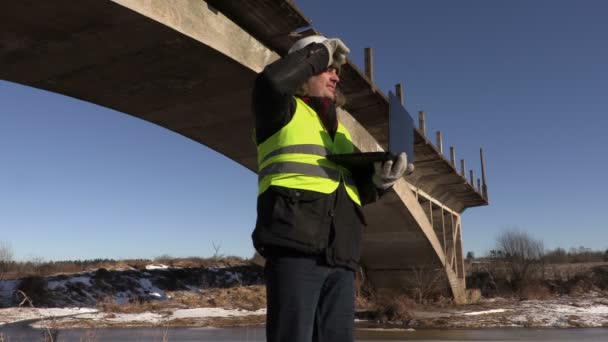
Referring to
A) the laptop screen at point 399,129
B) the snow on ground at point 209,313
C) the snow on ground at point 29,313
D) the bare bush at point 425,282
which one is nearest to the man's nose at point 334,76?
the laptop screen at point 399,129

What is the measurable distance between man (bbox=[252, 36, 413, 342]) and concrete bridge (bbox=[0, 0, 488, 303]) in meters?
3.54

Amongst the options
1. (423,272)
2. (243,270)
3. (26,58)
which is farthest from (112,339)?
(243,270)

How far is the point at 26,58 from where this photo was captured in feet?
19.6

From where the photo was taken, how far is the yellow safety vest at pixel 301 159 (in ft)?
6.26

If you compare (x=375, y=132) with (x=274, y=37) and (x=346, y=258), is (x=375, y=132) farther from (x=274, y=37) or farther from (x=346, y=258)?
(x=346, y=258)

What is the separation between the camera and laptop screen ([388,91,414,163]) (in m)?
2.19

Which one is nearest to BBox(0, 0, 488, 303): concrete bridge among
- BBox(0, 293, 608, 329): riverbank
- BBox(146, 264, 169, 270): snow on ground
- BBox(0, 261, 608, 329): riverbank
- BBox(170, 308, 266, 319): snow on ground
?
BBox(0, 261, 608, 329): riverbank

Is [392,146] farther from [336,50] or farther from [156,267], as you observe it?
A: [156,267]

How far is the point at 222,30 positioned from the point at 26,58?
2.39 m

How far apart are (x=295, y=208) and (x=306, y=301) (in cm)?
34

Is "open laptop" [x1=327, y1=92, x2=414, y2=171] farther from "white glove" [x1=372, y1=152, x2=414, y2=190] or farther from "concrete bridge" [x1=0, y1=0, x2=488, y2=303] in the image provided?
"concrete bridge" [x1=0, y1=0, x2=488, y2=303]

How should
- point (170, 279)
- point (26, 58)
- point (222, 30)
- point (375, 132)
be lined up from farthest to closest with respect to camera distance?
point (170, 279), point (375, 132), point (222, 30), point (26, 58)

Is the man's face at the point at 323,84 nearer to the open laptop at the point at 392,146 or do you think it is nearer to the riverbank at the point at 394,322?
the open laptop at the point at 392,146

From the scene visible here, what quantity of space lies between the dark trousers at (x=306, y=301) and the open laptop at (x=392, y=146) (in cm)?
45
